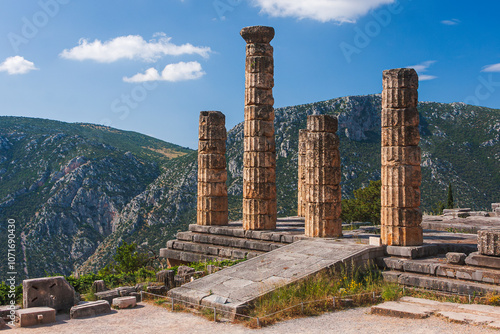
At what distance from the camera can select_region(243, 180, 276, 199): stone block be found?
60.1ft

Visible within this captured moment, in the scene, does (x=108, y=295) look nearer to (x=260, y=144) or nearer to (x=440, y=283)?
(x=440, y=283)

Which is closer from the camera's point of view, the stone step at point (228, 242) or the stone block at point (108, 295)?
the stone block at point (108, 295)

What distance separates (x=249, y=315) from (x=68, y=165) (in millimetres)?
63467

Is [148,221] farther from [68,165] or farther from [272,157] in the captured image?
[272,157]

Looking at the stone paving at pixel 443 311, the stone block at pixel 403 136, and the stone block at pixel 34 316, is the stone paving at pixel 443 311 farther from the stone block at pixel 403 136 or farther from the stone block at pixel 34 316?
the stone block at pixel 34 316

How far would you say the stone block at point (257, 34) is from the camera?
59.8 ft

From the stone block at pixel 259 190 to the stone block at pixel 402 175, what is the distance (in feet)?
17.4

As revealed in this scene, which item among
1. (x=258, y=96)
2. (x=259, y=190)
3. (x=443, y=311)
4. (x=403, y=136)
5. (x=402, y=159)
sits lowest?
(x=443, y=311)

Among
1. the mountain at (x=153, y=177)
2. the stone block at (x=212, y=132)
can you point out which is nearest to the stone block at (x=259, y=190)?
the stone block at (x=212, y=132)

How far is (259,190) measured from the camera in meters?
18.4

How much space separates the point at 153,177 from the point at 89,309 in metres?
66.0

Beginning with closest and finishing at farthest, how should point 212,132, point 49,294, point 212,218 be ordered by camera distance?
point 49,294 < point 212,132 < point 212,218

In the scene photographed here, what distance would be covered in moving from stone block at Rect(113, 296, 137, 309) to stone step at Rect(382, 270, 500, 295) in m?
6.45

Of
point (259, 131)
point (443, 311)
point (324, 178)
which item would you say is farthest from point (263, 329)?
point (259, 131)
